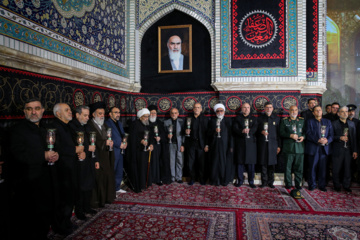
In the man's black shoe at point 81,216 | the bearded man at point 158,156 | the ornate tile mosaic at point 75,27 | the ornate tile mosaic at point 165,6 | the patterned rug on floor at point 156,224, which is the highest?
the ornate tile mosaic at point 165,6

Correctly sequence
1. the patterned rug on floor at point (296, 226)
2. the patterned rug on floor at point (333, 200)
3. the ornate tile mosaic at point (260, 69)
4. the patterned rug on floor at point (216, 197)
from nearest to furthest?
the patterned rug on floor at point (296, 226), the patterned rug on floor at point (333, 200), the patterned rug on floor at point (216, 197), the ornate tile mosaic at point (260, 69)

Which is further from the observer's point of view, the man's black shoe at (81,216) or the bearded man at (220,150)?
the bearded man at (220,150)

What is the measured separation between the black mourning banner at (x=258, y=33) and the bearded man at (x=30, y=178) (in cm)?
428

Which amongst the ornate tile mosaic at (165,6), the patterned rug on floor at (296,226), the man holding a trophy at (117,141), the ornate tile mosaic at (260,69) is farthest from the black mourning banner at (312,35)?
the man holding a trophy at (117,141)

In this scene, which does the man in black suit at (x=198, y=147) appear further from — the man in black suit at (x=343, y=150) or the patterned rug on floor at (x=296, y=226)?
the man in black suit at (x=343, y=150)

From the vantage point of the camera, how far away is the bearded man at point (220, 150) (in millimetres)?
4638

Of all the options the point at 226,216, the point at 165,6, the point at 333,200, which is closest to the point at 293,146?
the point at 333,200

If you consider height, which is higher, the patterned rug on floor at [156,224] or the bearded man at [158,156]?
the bearded man at [158,156]

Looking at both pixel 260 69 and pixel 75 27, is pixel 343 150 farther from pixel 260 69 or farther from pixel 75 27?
pixel 75 27

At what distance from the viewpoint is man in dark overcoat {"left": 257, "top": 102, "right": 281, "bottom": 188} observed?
445 centimetres

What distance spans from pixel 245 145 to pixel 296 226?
182 centimetres

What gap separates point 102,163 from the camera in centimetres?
356

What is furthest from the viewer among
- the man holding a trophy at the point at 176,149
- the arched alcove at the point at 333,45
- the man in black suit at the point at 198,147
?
the arched alcove at the point at 333,45

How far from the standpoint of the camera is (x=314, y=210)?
3404 millimetres
